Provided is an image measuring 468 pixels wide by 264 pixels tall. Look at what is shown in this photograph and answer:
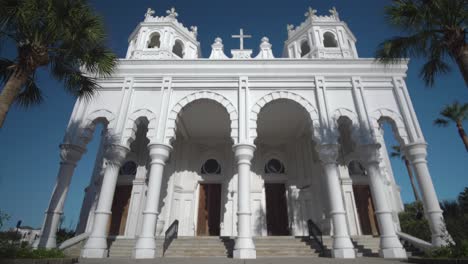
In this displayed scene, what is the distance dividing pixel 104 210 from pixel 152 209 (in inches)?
67.7

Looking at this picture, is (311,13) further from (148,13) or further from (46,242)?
(46,242)

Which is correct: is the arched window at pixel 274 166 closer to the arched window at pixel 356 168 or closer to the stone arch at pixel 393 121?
the arched window at pixel 356 168

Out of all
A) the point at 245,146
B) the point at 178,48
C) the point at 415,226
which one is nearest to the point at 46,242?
the point at 245,146

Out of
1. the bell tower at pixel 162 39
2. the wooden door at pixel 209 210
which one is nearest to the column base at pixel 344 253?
the wooden door at pixel 209 210

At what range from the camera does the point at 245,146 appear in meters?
9.68

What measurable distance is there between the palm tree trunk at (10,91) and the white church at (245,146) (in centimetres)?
382

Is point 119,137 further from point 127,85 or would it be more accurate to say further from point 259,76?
point 259,76

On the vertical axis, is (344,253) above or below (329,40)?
below

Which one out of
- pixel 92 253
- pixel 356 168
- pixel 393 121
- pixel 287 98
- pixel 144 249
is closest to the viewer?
pixel 144 249

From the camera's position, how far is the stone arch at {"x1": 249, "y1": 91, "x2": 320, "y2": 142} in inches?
402

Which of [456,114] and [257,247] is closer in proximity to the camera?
[257,247]

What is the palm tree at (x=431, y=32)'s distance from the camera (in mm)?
7207

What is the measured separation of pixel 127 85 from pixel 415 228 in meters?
14.5

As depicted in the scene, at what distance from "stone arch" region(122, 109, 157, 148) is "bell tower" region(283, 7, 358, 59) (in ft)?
31.0
